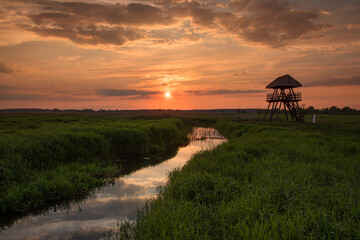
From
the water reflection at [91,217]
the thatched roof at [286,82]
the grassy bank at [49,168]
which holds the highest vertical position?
the thatched roof at [286,82]

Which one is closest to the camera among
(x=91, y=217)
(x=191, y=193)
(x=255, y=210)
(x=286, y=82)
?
(x=255, y=210)

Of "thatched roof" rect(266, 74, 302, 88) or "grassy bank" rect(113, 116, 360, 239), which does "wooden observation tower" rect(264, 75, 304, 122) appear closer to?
"thatched roof" rect(266, 74, 302, 88)

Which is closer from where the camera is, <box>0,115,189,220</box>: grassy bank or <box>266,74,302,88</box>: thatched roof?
<box>0,115,189,220</box>: grassy bank

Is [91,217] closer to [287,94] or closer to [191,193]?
[191,193]

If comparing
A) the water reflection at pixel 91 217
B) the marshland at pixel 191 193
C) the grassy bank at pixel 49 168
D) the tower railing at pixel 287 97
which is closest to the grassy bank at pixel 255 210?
the marshland at pixel 191 193

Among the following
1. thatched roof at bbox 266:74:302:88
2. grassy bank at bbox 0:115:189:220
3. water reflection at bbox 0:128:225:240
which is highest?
thatched roof at bbox 266:74:302:88

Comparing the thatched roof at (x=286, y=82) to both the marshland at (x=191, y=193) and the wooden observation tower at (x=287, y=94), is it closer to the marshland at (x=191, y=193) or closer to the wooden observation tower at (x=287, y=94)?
the wooden observation tower at (x=287, y=94)

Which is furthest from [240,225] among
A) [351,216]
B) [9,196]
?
[9,196]

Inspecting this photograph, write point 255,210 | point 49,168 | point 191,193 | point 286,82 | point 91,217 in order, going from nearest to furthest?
point 255,210 → point 191,193 → point 91,217 → point 49,168 → point 286,82

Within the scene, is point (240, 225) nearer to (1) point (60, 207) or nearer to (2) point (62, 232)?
(2) point (62, 232)

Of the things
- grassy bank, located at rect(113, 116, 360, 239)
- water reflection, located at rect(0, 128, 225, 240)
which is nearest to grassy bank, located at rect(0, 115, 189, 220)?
water reflection, located at rect(0, 128, 225, 240)

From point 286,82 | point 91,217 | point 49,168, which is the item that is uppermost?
point 286,82

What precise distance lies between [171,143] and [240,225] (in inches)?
789

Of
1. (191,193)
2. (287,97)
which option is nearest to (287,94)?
(287,97)
